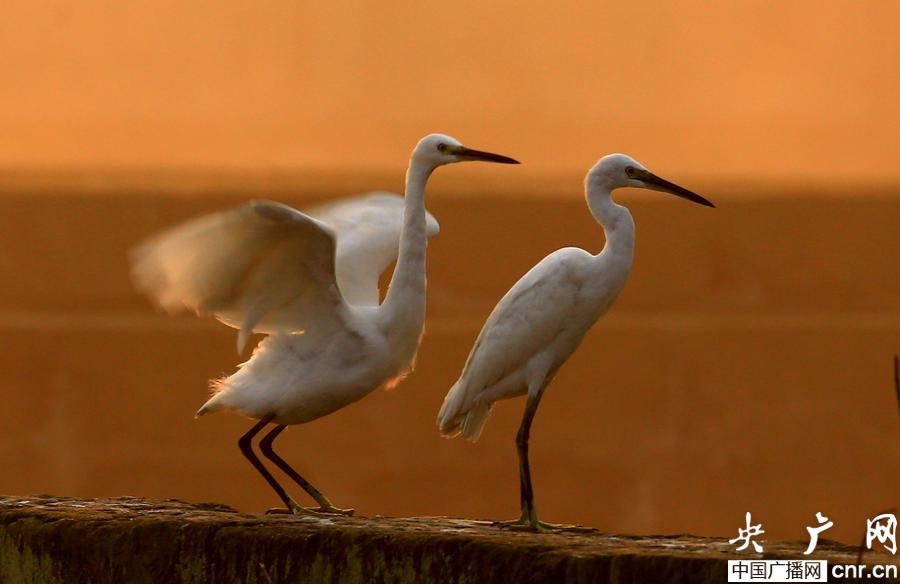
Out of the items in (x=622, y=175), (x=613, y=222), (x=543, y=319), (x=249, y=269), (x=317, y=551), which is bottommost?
(x=317, y=551)

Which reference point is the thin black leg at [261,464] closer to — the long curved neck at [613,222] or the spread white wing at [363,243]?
the spread white wing at [363,243]

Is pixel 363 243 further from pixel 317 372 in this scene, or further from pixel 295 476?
pixel 295 476

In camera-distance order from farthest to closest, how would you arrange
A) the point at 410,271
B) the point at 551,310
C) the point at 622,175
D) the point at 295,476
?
1. the point at 295,476
2. the point at 410,271
3. the point at 622,175
4. the point at 551,310

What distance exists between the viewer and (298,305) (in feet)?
17.2

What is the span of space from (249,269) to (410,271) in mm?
428

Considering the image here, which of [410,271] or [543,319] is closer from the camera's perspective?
[543,319]

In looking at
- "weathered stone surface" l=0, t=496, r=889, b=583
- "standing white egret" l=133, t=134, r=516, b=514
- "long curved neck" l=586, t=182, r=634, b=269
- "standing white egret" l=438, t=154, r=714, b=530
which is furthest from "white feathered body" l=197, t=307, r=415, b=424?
"long curved neck" l=586, t=182, r=634, b=269

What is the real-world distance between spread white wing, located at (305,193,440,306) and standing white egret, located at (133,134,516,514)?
1.39 ft

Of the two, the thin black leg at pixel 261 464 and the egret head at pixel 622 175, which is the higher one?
the egret head at pixel 622 175

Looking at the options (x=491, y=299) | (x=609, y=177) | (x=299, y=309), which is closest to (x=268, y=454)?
(x=299, y=309)

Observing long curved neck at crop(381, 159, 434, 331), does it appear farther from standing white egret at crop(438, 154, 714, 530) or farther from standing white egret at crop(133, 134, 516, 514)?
standing white egret at crop(438, 154, 714, 530)

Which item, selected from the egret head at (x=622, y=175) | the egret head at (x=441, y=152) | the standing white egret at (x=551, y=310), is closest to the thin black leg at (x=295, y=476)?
the standing white egret at (x=551, y=310)

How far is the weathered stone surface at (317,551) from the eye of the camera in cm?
404

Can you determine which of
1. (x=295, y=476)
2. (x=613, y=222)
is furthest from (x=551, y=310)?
(x=295, y=476)
